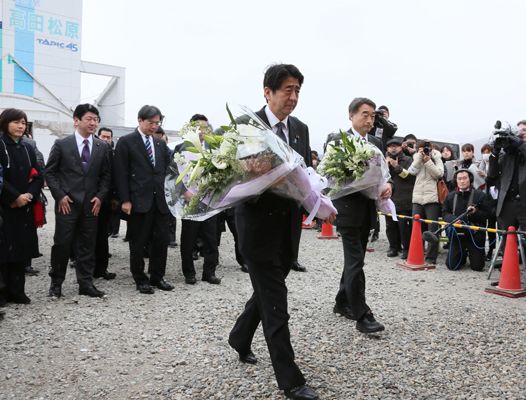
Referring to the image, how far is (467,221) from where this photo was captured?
7.68m

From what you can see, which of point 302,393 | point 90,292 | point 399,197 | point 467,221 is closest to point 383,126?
point 399,197

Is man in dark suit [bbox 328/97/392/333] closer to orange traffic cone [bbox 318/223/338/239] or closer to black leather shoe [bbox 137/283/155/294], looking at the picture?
black leather shoe [bbox 137/283/155/294]

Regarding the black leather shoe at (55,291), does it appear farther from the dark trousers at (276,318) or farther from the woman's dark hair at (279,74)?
the woman's dark hair at (279,74)

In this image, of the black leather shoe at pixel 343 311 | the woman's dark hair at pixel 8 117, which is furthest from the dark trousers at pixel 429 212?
the woman's dark hair at pixel 8 117

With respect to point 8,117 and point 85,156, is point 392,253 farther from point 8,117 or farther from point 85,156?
point 8,117

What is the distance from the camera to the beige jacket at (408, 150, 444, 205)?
8.13 metres

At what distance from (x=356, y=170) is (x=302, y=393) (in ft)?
6.73

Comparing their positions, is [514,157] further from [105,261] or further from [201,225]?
[105,261]

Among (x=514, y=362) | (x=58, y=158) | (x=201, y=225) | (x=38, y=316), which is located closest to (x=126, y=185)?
(x=58, y=158)

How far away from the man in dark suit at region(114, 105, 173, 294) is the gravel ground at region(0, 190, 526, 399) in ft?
1.47

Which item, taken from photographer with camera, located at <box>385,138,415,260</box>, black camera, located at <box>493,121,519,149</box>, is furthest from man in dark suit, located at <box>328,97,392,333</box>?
photographer with camera, located at <box>385,138,415,260</box>

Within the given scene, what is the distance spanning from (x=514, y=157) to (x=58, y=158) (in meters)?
5.70

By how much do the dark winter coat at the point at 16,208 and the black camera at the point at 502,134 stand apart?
570cm

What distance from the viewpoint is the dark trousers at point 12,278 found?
16.5ft
